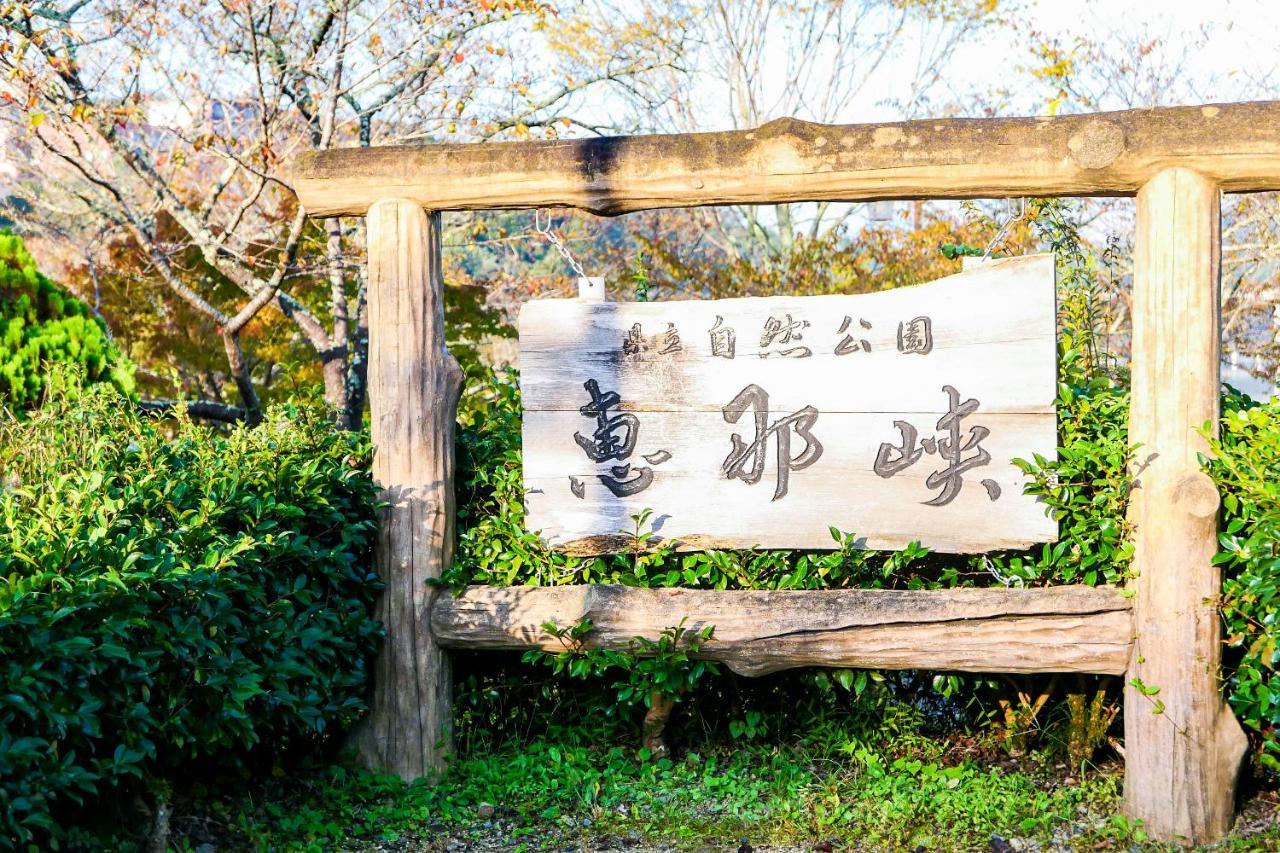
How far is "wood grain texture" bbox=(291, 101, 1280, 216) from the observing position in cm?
323

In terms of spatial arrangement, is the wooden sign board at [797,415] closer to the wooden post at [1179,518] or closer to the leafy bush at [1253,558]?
the wooden post at [1179,518]

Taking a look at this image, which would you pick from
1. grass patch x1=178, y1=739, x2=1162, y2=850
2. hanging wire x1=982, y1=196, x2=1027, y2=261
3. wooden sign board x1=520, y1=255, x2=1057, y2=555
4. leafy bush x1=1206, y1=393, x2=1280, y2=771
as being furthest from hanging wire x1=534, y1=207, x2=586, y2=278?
leafy bush x1=1206, y1=393, x2=1280, y2=771

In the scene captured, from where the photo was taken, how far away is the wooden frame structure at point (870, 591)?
3256 millimetres

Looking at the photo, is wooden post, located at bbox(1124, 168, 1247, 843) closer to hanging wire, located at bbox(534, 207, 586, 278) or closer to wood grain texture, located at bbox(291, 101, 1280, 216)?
wood grain texture, located at bbox(291, 101, 1280, 216)

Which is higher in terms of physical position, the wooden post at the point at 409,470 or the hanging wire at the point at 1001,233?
the hanging wire at the point at 1001,233

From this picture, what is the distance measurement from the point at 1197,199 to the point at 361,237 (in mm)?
5716

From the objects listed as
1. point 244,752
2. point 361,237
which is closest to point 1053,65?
point 361,237

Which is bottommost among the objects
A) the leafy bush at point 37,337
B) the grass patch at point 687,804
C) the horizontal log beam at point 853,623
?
the grass patch at point 687,804

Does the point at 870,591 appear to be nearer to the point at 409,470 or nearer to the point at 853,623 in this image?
the point at 853,623

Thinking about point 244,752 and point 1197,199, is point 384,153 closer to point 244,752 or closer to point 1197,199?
point 244,752

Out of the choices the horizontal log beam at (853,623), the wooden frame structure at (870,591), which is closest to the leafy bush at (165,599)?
the wooden frame structure at (870,591)

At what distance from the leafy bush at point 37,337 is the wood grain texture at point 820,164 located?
2.54m

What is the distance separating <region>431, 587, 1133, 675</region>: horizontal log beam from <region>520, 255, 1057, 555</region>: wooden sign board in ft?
0.55

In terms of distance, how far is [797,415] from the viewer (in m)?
3.59
